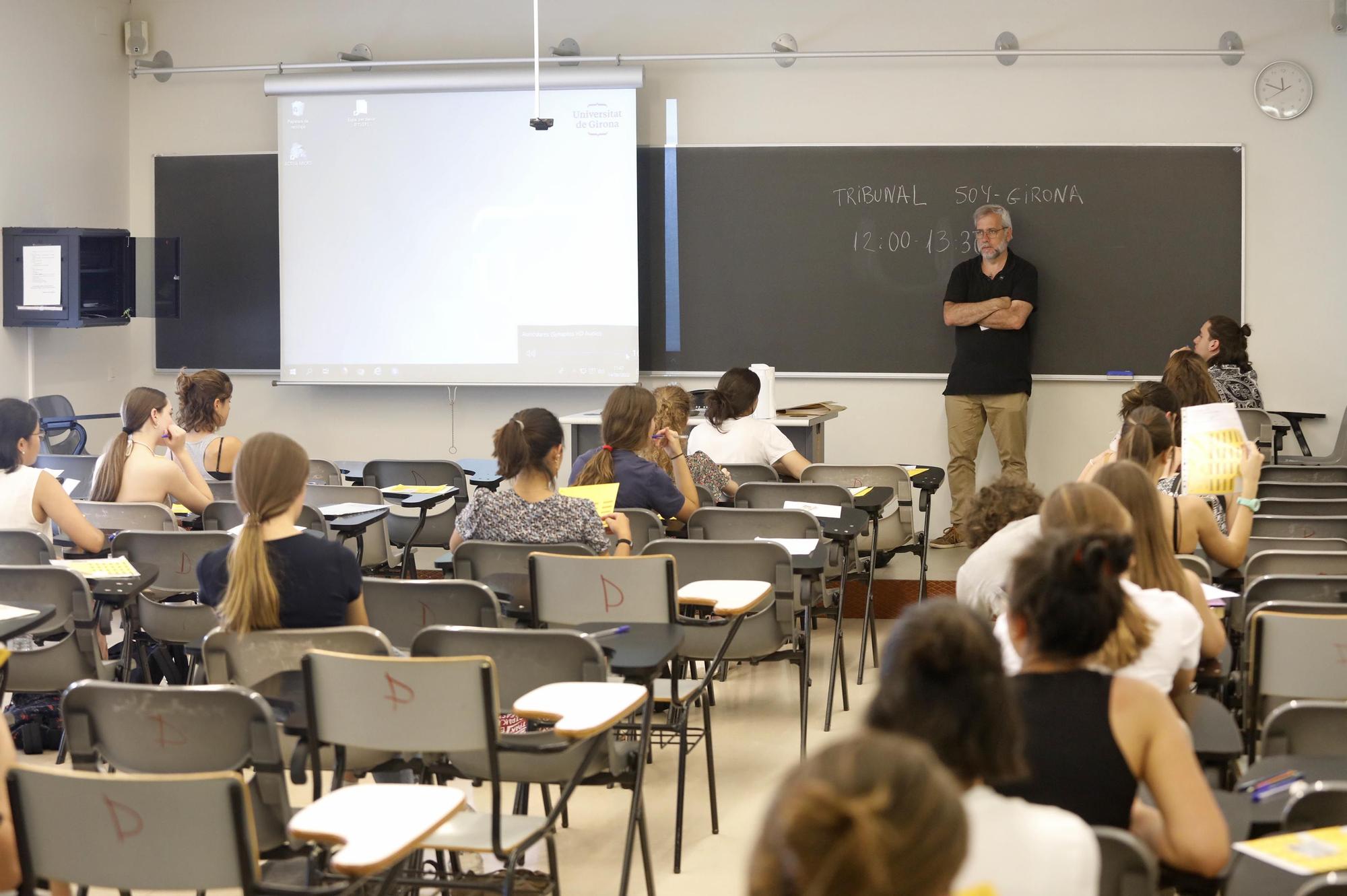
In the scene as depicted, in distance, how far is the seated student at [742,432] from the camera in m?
5.86

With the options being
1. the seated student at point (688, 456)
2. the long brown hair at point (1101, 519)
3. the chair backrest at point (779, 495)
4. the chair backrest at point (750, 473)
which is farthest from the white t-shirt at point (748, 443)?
the long brown hair at point (1101, 519)

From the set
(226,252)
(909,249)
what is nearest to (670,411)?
(909,249)

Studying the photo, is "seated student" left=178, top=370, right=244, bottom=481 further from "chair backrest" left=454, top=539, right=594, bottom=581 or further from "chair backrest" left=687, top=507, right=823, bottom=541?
"chair backrest" left=687, top=507, right=823, bottom=541

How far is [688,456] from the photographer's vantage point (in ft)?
18.7

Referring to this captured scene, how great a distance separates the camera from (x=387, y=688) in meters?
2.53

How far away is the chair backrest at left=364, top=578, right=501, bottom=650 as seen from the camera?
10.9 ft

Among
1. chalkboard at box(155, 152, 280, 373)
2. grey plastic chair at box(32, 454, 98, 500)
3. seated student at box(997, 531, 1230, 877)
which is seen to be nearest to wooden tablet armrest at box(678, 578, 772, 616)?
seated student at box(997, 531, 1230, 877)

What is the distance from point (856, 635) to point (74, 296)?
16.1ft

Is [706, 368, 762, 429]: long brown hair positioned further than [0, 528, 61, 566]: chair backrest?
Yes

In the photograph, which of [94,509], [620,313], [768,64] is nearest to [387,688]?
[94,509]

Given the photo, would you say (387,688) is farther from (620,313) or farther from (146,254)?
(146,254)

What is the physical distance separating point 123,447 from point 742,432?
259 cm

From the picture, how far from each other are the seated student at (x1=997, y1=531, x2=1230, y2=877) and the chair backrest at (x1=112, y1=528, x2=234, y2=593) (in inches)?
115

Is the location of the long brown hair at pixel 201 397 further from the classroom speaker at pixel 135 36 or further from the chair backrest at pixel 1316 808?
the chair backrest at pixel 1316 808
